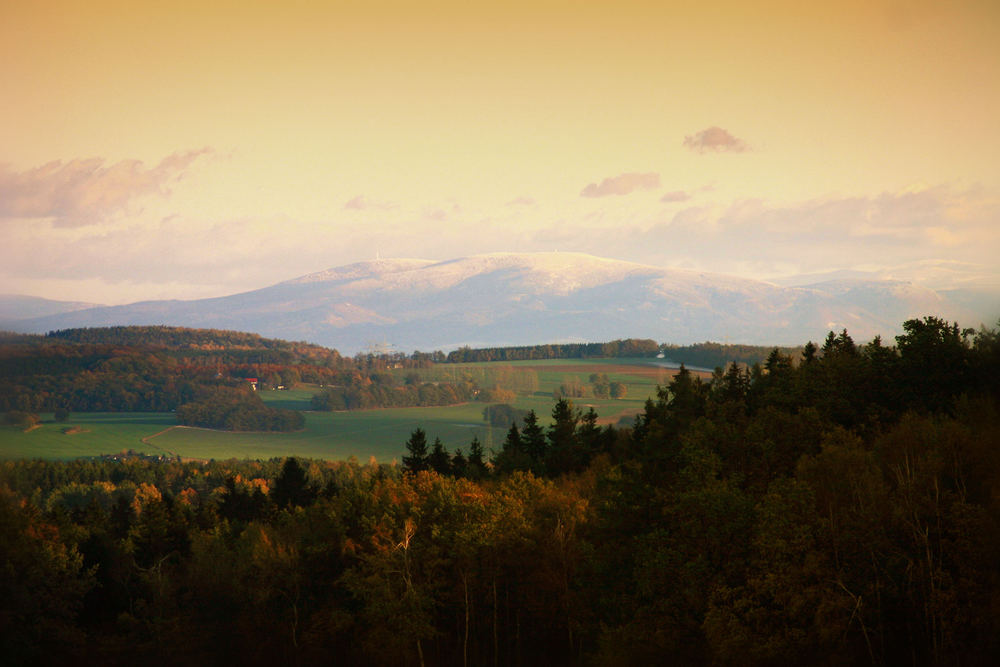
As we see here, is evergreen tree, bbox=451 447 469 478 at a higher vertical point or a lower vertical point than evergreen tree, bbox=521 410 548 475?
lower

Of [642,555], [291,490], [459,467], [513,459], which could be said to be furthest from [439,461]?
[642,555]

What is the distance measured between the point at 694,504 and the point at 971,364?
2428 centimetres

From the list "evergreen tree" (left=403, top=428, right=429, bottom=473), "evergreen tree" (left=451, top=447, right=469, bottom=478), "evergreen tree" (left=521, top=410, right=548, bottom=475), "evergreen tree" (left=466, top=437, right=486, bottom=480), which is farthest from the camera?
"evergreen tree" (left=521, top=410, right=548, bottom=475)

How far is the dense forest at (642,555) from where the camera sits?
31.1 m

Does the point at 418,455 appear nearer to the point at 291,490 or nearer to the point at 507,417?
the point at 291,490

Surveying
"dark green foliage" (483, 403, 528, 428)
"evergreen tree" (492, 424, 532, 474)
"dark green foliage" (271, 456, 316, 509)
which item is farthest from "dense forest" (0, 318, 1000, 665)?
"dark green foliage" (483, 403, 528, 428)

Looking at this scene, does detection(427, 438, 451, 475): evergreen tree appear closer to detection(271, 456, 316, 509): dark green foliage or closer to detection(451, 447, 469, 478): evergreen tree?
detection(451, 447, 469, 478): evergreen tree

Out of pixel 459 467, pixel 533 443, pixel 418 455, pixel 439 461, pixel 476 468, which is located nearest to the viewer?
pixel 476 468

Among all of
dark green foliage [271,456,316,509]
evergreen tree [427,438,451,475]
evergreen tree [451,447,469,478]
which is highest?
evergreen tree [427,438,451,475]

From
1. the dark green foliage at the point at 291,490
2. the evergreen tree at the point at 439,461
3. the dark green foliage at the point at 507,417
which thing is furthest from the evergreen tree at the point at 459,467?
the dark green foliage at the point at 507,417

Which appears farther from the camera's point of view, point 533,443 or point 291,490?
point 533,443

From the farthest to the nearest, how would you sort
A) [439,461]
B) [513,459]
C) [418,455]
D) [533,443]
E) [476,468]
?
[533,443]
[418,455]
[439,461]
[513,459]
[476,468]

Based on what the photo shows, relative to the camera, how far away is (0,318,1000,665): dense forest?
102 ft

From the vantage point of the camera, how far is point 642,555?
3809 centimetres
